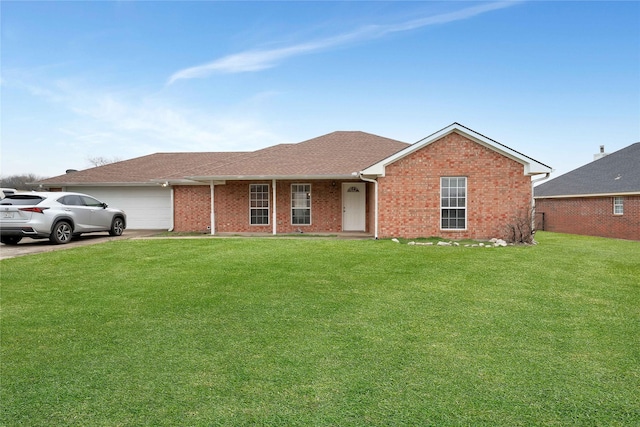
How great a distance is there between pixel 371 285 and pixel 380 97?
13994 millimetres

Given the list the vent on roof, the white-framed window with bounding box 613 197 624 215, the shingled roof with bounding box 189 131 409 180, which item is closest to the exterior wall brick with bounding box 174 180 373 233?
the shingled roof with bounding box 189 131 409 180

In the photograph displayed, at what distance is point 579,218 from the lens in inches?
1001

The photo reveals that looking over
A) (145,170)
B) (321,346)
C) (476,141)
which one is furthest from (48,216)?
(476,141)

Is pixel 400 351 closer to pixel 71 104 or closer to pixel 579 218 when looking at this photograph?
pixel 71 104

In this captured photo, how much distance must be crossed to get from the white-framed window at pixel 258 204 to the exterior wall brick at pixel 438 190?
18.8 ft

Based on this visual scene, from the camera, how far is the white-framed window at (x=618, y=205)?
22406 millimetres

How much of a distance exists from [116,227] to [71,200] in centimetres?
264

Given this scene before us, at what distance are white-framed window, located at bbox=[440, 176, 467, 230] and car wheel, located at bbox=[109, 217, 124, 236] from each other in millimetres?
13127

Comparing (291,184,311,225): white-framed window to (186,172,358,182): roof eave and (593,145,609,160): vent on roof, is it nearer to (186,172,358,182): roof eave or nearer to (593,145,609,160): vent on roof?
(186,172,358,182): roof eave

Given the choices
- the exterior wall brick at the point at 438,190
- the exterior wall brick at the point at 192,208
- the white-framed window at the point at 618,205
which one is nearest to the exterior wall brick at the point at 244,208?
the exterior wall brick at the point at 192,208

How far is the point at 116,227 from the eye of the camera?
54.3 ft

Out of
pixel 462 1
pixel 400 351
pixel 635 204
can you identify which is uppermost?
pixel 462 1

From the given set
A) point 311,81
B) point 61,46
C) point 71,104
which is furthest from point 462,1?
point 71,104

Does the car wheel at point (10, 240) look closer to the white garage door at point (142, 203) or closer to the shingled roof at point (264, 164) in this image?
the shingled roof at point (264, 164)
